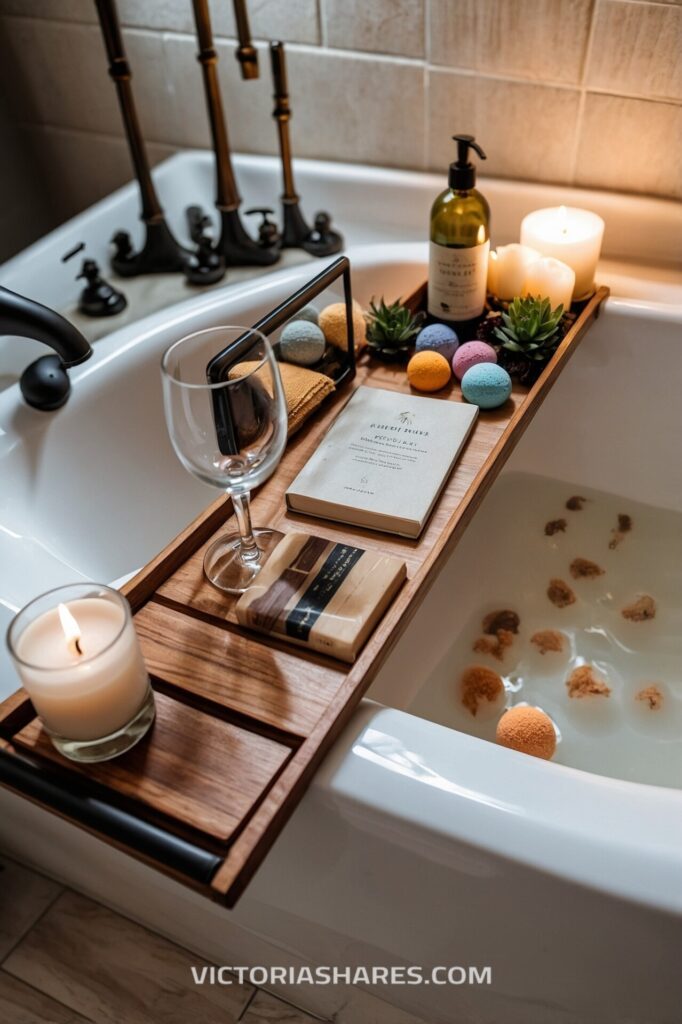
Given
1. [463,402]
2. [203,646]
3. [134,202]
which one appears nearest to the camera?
[203,646]

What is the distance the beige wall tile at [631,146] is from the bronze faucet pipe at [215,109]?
0.50 m

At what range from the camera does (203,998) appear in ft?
3.46

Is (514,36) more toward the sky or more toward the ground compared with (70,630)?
more toward the sky

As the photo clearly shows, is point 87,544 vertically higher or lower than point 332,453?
lower

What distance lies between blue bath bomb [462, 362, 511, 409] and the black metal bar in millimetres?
552

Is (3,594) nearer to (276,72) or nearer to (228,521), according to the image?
(228,521)

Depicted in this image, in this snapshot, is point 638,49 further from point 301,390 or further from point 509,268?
point 301,390

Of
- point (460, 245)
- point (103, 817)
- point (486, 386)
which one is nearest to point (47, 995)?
point (103, 817)

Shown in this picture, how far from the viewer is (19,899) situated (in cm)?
116

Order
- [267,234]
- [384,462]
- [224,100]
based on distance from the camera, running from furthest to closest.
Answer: [224,100]
[267,234]
[384,462]

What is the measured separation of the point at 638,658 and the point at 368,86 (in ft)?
2.98

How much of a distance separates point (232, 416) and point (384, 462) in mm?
226

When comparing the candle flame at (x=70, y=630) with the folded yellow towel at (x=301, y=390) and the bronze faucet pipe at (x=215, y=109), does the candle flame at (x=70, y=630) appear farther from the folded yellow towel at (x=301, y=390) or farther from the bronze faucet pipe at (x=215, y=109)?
the bronze faucet pipe at (x=215, y=109)

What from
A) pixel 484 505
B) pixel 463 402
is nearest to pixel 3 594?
pixel 463 402
